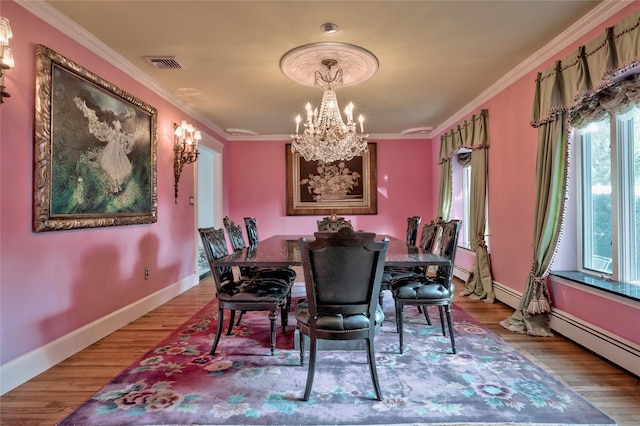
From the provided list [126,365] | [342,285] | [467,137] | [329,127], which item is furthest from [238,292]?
[467,137]

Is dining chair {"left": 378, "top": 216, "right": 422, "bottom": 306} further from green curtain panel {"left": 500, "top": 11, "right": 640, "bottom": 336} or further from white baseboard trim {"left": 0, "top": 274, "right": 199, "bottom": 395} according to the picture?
white baseboard trim {"left": 0, "top": 274, "right": 199, "bottom": 395}

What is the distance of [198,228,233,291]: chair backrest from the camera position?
107 inches

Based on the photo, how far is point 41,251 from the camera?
2441mm

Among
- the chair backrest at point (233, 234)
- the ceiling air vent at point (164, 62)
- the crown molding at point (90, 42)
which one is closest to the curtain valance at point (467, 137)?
the chair backrest at point (233, 234)

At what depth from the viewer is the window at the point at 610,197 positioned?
2602 mm

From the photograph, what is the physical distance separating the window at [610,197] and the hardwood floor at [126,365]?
0.73m

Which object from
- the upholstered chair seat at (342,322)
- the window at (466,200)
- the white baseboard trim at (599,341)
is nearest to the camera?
the upholstered chair seat at (342,322)

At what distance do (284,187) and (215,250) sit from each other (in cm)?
399

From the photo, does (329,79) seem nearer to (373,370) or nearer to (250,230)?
(250,230)

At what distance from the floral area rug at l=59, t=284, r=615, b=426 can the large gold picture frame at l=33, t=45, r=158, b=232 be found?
127 cm

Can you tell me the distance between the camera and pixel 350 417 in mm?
1852

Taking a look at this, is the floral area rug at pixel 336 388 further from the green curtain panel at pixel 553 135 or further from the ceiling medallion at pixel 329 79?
the ceiling medallion at pixel 329 79

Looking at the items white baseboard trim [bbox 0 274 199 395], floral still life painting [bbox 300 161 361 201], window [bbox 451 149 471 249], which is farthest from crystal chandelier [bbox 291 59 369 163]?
floral still life painting [bbox 300 161 361 201]

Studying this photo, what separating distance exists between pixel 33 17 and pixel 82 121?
723 mm
